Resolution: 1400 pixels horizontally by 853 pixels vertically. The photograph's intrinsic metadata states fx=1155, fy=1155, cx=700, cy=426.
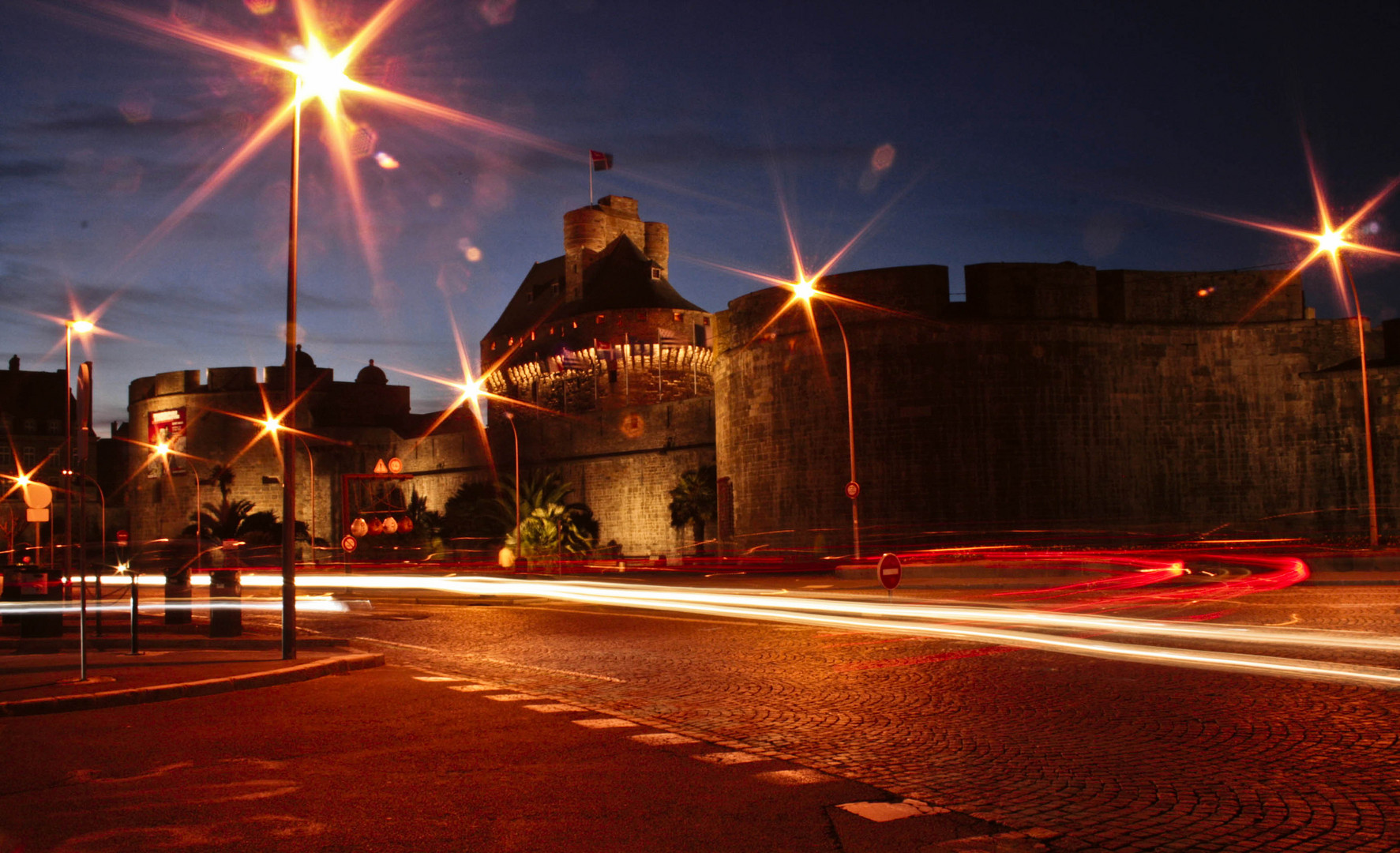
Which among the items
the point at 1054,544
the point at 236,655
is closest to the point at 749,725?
the point at 236,655

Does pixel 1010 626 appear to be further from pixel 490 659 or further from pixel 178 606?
pixel 178 606

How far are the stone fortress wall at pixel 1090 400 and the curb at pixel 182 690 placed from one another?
→ 22.4 meters

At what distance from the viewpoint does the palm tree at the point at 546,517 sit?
129 ft

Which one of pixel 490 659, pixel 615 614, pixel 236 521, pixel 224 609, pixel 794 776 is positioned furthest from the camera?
pixel 236 521

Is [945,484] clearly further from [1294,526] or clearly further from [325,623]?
[325,623]

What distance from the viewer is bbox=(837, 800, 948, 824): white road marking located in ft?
15.1

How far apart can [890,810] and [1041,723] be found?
87.4 inches

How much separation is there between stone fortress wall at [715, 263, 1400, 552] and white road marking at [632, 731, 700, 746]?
2470 centimetres

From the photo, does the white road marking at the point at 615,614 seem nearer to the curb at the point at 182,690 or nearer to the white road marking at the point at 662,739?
the curb at the point at 182,690

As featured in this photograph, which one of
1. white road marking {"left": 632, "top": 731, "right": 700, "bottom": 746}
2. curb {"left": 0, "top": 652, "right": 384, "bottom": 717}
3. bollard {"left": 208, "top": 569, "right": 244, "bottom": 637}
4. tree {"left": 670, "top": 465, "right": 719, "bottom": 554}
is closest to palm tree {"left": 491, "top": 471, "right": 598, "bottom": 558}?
tree {"left": 670, "top": 465, "right": 719, "bottom": 554}

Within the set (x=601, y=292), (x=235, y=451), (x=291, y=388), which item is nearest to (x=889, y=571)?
(x=291, y=388)

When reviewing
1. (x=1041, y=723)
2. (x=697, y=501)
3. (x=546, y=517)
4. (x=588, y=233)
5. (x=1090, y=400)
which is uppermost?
(x=588, y=233)

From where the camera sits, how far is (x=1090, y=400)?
3053cm

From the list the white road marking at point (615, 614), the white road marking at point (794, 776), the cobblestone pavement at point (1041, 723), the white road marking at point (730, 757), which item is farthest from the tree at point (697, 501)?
the white road marking at point (794, 776)
